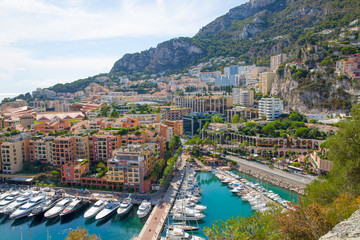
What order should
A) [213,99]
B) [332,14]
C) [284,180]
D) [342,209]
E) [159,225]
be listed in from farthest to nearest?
[332,14]
[213,99]
[284,180]
[159,225]
[342,209]

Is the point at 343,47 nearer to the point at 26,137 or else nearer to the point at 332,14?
the point at 332,14

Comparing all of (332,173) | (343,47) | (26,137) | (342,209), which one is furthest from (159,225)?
(343,47)

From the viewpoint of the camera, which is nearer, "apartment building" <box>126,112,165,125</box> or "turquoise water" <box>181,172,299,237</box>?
"turquoise water" <box>181,172,299,237</box>

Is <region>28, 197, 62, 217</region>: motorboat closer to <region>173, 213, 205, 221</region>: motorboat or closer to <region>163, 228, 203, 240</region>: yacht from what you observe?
<region>173, 213, 205, 221</region>: motorboat

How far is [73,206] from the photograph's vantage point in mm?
26609

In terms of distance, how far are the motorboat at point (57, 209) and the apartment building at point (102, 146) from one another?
9.06 metres

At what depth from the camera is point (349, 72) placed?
175 feet

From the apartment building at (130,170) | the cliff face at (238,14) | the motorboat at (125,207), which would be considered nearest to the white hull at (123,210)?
the motorboat at (125,207)

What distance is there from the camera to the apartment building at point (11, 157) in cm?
3394

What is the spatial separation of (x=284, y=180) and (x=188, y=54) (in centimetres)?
11289

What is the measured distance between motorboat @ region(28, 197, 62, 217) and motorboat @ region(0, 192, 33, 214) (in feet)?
7.04

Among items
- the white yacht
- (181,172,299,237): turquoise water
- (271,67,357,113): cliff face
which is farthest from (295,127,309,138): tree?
the white yacht

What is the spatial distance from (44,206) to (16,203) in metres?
3.27

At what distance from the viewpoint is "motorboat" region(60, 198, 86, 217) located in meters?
25.8
